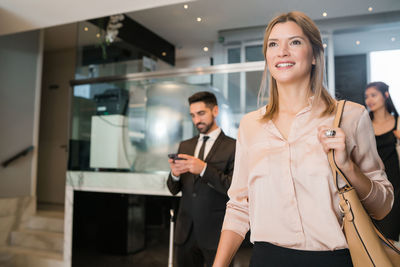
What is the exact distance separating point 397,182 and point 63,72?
249 inches

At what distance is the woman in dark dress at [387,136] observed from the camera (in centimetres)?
246

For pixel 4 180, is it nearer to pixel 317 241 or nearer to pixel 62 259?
pixel 62 259

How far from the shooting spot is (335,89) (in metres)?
2.94

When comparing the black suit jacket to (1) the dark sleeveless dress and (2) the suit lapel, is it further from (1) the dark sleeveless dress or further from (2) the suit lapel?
(1) the dark sleeveless dress

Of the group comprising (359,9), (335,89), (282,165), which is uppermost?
(359,9)

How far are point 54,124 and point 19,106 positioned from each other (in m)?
1.88

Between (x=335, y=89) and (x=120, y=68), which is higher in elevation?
(x=120, y=68)

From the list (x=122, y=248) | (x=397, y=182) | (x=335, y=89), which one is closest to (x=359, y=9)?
(x=335, y=89)

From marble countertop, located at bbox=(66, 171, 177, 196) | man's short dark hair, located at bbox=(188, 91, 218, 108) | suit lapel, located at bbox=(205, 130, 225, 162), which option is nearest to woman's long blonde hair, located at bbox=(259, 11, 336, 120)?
suit lapel, located at bbox=(205, 130, 225, 162)

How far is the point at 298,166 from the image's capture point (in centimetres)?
Result: 101

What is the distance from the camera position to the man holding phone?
2.18 m

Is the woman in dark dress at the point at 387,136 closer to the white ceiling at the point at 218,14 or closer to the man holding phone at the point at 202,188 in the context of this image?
the white ceiling at the point at 218,14

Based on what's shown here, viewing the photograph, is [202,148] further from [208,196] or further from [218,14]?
[218,14]

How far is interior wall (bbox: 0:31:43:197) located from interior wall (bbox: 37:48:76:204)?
154 centimetres
